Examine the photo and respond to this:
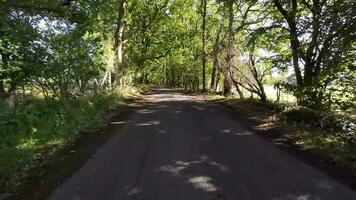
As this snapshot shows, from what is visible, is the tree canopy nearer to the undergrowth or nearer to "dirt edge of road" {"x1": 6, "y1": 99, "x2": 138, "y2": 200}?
the undergrowth

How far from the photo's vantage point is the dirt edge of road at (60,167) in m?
6.54

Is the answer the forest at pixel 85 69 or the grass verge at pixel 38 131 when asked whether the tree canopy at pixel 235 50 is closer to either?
the forest at pixel 85 69

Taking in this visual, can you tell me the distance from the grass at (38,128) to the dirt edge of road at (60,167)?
276mm

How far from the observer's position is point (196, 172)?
23.4 ft

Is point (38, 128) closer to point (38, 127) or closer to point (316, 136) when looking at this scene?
point (38, 127)

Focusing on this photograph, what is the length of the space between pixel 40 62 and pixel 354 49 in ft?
32.7

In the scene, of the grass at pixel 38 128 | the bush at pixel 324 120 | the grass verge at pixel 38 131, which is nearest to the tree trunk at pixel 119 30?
the grass verge at pixel 38 131

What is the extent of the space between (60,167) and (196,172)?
2.85 meters

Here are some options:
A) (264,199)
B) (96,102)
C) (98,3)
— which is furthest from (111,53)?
(264,199)

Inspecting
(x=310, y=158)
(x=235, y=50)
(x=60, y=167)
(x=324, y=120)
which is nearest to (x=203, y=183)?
(x=310, y=158)

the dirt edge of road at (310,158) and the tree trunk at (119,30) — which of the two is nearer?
the dirt edge of road at (310,158)

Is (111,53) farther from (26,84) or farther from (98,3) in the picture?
(26,84)

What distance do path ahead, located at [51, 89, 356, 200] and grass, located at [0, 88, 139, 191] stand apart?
1419mm

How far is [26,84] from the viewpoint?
13156 millimetres
